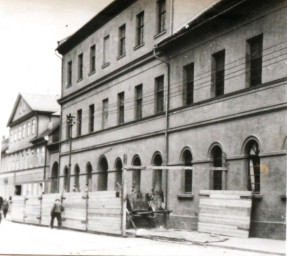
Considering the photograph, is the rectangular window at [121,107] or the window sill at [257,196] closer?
the window sill at [257,196]

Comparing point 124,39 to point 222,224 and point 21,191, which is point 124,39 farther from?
point 21,191

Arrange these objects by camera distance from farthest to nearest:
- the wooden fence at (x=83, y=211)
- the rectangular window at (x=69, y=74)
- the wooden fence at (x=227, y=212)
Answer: the rectangular window at (x=69, y=74) → the wooden fence at (x=83, y=211) → the wooden fence at (x=227, y=212)

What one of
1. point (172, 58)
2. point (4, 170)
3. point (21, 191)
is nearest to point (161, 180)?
point (172, 58)

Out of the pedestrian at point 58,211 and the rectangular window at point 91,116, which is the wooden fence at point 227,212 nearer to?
the pedestrian at point 58,211

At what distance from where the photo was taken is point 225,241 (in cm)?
1595

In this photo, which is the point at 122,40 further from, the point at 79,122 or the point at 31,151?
the point at 31,151

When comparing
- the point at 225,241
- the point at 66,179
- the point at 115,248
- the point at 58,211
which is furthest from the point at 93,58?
the point at 115,248

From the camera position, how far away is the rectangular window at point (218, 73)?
65.3ft

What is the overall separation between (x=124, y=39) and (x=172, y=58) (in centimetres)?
470

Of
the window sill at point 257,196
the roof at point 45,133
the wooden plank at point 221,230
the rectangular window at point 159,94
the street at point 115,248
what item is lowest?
the street at point 115,248

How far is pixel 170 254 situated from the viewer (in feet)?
43.3

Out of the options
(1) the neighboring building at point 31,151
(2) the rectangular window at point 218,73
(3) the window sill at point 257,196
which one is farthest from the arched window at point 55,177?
(3) the window sill at point 257,196

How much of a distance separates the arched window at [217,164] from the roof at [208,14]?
4593mm

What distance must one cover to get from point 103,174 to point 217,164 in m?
10.5
